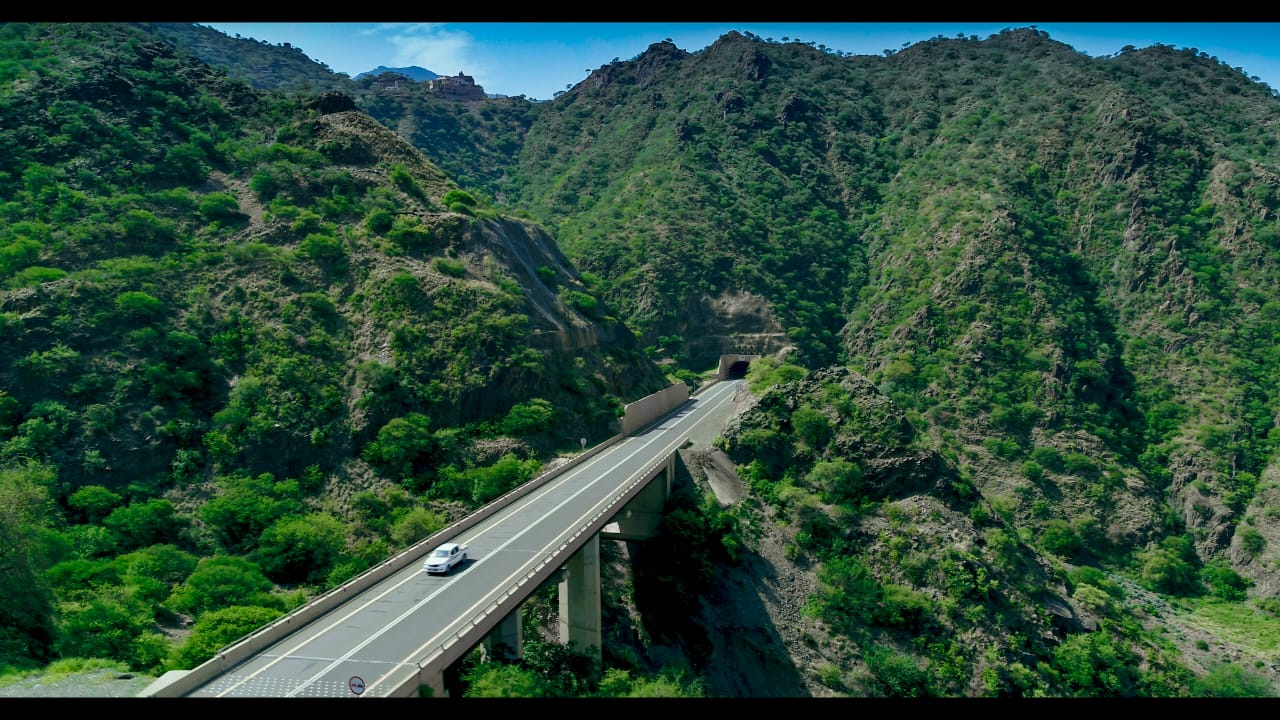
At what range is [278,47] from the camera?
146 metres

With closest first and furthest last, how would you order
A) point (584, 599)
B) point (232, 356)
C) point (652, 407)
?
point (584, 599), point (232, 356), point (652, 407)

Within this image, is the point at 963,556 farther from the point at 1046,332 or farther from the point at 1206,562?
the point at 1046,332

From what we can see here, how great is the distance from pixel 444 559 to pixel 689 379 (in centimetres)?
5133

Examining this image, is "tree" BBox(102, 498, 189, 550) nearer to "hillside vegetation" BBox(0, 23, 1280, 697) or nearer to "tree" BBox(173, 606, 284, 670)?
"hillside vegetation" BBox(0, 23, 1280, 697)

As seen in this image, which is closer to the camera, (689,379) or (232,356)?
(232,356)

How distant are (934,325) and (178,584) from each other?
62862 millimetres

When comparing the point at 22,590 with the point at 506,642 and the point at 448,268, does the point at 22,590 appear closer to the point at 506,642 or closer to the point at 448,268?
the point at 506,642

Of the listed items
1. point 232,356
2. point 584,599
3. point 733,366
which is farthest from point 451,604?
point 733,366

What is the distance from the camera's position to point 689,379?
73125mm

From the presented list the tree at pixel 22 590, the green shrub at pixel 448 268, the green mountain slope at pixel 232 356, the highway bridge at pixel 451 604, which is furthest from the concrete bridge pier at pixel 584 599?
the green shrub at pixel 448 268

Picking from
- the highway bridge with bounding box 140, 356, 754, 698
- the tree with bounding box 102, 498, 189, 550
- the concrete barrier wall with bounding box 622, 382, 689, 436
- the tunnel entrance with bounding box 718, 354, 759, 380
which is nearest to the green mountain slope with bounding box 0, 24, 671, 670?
the tree with bounding box 102, 498, 189, 550

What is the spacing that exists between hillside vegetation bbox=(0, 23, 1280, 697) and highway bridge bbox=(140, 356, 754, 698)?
2935 millimetres

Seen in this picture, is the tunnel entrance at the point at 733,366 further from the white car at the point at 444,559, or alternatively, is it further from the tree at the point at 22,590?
the tree at the point at 22,590

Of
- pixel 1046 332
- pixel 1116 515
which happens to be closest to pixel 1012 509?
pixel 1116 515
